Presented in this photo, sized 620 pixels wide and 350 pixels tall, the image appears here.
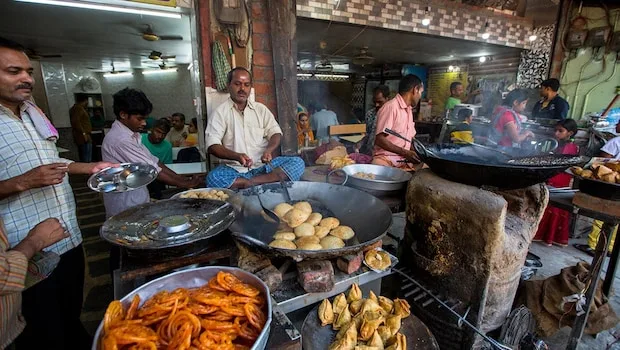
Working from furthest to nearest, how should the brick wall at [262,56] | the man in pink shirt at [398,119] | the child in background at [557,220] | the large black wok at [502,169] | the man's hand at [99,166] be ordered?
the child in background at [557,220], the brick wall at [262,56], the man in pink shirt at [398,119], the man's hand at [99,166], the large black wok at [502,169]

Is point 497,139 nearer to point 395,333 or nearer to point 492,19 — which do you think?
point 492,19

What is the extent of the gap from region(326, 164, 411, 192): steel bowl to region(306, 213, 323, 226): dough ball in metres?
0.56

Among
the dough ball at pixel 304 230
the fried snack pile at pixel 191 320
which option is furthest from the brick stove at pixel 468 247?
the fried snack pile at pixel 191 320

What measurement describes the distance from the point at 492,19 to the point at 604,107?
12.4ft

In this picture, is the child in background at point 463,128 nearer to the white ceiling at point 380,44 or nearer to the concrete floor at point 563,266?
the white ceiling at point 380,44

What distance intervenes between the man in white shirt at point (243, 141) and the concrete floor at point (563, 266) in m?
2.75

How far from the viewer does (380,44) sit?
339 inches

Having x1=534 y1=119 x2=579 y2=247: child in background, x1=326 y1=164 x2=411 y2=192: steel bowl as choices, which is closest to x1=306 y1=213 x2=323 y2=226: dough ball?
x1=326 y1=164 x2=411 y2=192: steel bowl

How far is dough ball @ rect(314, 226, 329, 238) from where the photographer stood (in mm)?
1925

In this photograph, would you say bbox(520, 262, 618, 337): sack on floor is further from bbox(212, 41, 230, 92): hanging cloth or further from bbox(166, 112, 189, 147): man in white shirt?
bbox(166, 112, 189, 147): man in white shirt

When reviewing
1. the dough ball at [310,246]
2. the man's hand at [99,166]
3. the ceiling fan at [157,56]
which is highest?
the ceiling fan at [157,56]

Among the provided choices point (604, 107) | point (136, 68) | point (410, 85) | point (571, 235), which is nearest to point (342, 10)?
point (410, 85)

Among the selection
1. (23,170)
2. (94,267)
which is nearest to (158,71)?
(94,267)

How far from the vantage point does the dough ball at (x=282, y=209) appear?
2105 mm
